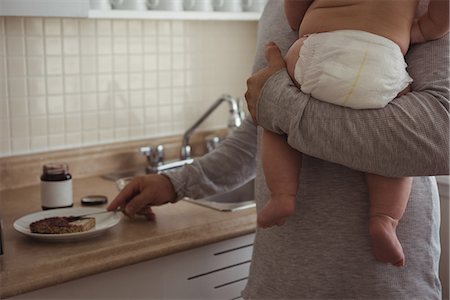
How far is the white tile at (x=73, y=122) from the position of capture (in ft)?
7.32

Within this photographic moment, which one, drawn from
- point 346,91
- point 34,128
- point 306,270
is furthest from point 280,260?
point 34,128

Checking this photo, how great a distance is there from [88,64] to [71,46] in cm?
8

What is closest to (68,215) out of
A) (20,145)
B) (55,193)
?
(55,193)

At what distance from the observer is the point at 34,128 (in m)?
2.16

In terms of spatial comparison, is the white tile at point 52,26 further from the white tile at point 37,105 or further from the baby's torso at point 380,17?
the baby's torso at point 380,17

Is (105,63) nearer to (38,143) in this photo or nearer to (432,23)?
(38,143)

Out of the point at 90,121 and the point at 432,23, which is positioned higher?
the point at 432,23

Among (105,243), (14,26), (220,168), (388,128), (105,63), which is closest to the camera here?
(388,128)

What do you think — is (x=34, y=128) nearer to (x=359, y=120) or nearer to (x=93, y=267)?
(x=93, y=267)

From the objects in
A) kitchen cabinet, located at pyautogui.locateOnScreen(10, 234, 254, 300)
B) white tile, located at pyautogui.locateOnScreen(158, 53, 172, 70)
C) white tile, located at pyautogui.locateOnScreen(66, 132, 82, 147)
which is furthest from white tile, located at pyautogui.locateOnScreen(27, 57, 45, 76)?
kitchen cabinet, located at pyautogui.locateOnScreen(10, 234, 254, 300)

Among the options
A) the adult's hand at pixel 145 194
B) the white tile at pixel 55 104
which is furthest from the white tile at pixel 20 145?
the adult's hand at pixel 145 194

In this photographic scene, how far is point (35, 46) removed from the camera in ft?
6.97

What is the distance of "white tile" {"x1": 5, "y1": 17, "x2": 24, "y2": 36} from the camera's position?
6.77 feet

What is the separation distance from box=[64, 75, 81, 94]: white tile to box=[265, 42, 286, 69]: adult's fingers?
1.01 metres
